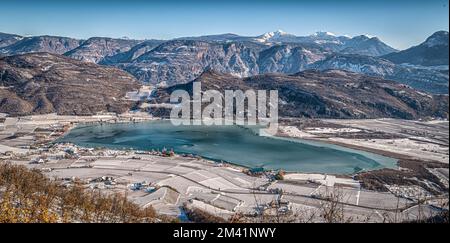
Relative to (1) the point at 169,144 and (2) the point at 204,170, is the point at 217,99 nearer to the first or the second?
(1) the point at 169,144

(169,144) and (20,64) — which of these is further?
(20,64)

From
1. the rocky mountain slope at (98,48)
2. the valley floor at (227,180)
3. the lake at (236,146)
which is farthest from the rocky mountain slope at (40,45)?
the valley floor at (227,180)

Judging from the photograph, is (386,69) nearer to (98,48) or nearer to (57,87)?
(57,87)

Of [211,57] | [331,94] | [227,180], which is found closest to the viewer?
[227,180]

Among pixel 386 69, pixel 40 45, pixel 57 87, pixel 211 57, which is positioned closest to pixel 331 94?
pixel 57 87
